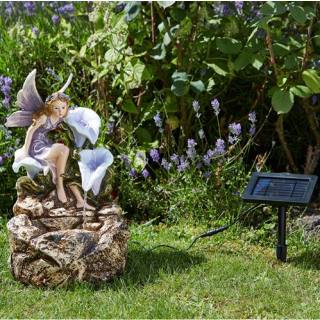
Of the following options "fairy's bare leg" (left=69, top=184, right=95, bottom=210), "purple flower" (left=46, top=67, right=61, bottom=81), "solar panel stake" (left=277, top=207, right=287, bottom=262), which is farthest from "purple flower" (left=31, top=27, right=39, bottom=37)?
"solar panel stake" (left=277, top=207, right=287, bottom=262)

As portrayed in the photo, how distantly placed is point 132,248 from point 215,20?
1.68 m

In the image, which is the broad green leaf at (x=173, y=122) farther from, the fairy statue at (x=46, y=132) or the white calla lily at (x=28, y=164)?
the white calla lily at (x=28, y=164)

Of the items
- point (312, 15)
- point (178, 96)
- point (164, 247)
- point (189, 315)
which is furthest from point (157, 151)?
point (189, 315)

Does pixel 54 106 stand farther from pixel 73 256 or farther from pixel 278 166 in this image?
pixel 278 166

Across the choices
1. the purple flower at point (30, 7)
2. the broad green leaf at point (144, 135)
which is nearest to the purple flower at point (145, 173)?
the broad green leaf at point (144, 135)

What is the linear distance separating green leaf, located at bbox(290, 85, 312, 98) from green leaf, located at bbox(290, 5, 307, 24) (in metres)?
0.41

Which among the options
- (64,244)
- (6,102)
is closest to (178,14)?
(6,102)

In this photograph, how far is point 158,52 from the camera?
5.47 metres

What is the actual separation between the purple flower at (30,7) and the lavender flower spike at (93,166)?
2.72 metres

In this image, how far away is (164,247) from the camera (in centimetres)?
478

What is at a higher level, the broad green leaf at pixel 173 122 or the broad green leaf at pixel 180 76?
the broad green leaf at pixel 180 76

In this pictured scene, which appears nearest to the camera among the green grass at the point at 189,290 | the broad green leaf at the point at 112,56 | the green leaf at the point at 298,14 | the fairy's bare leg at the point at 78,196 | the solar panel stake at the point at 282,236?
the green grass at the point at 189,290

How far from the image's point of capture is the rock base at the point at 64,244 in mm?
4031

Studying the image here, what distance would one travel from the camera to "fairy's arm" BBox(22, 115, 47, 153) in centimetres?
421
